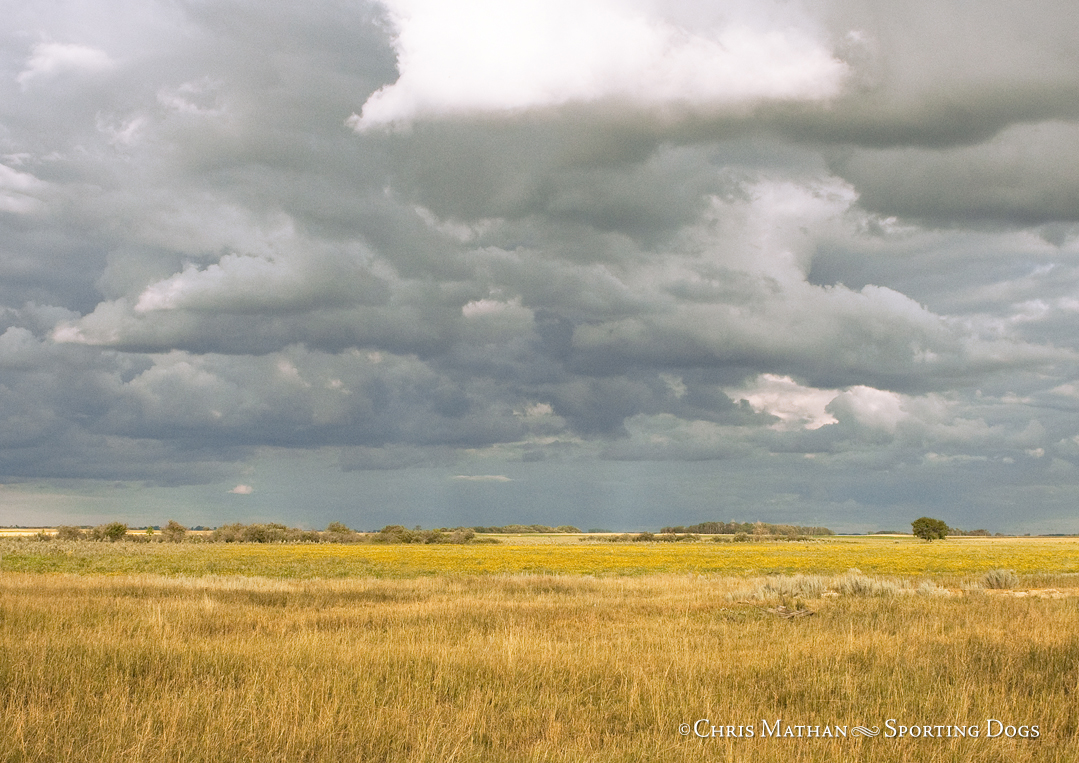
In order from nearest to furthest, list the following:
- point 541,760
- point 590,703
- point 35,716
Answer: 1. point 541,760
2. point 35,716
3. point 590,703

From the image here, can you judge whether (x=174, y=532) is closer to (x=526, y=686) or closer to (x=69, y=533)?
(x=69, y=533)

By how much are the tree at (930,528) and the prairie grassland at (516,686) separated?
193 m

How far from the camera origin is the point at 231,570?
49688 mm

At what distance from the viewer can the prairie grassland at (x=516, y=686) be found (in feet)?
22.5

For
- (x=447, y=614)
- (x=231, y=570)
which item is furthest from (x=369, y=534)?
(x=447, y=614)

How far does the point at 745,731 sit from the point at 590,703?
197 cm

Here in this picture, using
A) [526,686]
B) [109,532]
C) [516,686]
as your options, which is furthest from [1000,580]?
[109,532]

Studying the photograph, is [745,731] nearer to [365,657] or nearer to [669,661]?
[669,661]

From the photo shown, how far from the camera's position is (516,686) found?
9555 mm

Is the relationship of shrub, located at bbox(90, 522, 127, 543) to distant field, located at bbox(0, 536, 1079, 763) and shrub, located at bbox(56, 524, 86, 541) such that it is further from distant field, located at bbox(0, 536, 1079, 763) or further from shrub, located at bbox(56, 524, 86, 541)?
distant field, located at bbox(0, 536, 1079, 763)

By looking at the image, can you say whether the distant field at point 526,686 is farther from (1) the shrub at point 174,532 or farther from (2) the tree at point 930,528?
(2) the tree at point 930,528

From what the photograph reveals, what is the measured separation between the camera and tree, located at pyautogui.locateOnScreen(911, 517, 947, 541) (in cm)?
18425

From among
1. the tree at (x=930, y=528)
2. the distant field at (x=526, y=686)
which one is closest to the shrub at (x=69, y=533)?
the distant field at (x=526, y=686)

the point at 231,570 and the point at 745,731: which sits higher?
the point at 745,731
